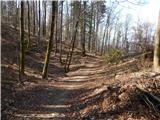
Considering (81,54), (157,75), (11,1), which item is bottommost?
(81,54)

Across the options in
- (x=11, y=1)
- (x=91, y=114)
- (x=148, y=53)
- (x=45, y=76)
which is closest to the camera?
(x=91, y=114)

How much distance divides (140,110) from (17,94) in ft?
22.5

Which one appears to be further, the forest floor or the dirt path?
the dirt path

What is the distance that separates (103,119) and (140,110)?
4.38ft

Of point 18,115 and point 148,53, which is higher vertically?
point 148,53

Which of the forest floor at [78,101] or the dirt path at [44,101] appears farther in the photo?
the dirt path at [44,101]

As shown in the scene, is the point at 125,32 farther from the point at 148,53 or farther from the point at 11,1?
the point at 148,53

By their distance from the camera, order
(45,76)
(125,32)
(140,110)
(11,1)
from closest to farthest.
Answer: (140,110), (45,76), (11,1), (125,32)

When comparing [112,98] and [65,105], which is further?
[65,105]

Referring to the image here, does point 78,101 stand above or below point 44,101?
above

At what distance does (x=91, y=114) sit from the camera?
11.4 m

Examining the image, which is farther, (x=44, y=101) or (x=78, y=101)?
(x=44, y=101)

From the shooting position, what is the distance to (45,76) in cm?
2139

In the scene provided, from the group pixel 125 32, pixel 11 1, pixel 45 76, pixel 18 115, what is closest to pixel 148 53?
pixel 45 76
